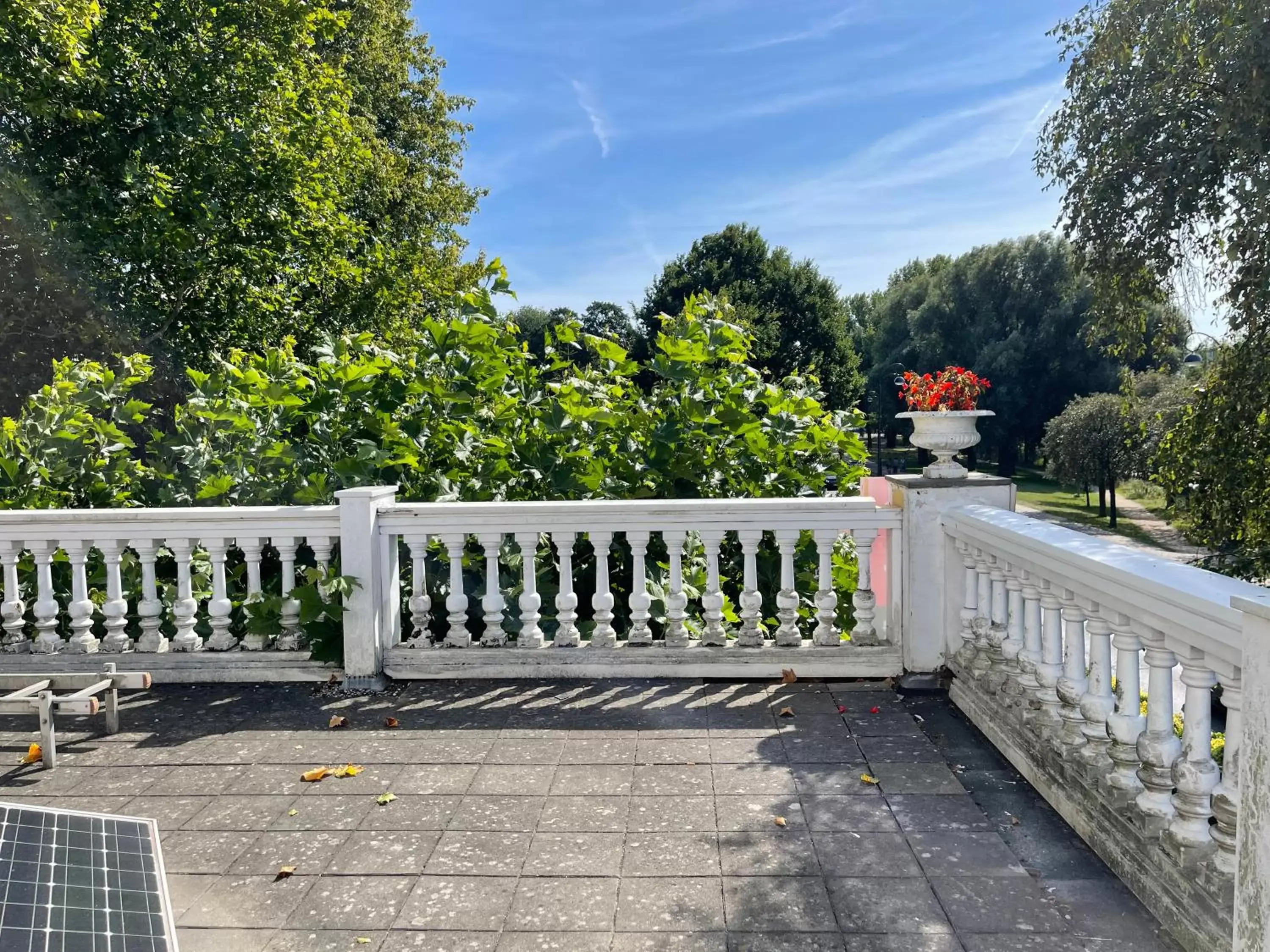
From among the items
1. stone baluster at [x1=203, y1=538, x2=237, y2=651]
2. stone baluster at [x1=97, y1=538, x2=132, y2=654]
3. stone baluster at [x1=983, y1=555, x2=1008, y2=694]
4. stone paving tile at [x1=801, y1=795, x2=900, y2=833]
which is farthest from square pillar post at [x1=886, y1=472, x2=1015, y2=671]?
stone baluster at [x1=97, y1=538, x2=132, y2=654]

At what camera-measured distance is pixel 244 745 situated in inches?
150

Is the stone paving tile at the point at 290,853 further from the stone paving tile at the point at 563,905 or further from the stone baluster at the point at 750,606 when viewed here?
the stone baluster at the point at 750,606

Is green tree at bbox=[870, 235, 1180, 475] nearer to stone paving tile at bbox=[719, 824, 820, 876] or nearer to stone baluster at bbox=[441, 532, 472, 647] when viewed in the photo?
stone baluster at bbox=[441, 532, 472, 647]

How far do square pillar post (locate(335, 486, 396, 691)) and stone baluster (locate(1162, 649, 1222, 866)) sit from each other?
364 cm

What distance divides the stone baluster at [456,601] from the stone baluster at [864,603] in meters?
1.84

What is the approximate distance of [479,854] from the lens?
2.83 metres

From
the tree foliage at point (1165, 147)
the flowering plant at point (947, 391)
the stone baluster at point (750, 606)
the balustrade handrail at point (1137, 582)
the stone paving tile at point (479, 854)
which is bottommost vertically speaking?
the stone paving tile at point (479, 854)

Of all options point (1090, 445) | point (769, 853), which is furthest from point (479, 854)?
point (1090, 445)

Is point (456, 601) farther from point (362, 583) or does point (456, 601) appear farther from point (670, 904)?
point (670, 904)

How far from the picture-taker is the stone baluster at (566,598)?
4.59 meters

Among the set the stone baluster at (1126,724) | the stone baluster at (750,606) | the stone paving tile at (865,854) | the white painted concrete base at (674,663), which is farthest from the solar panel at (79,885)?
the stone baluster at (750,606)

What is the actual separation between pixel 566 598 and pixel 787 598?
121cm

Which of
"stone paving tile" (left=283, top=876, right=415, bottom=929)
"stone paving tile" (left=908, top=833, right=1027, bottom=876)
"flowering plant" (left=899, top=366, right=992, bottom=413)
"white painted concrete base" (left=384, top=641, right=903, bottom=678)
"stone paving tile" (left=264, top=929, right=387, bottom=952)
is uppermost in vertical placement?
"flowering plant" (left=899, top=366, right=992, bottom=413)

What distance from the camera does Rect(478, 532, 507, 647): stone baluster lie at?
4.61 metres
